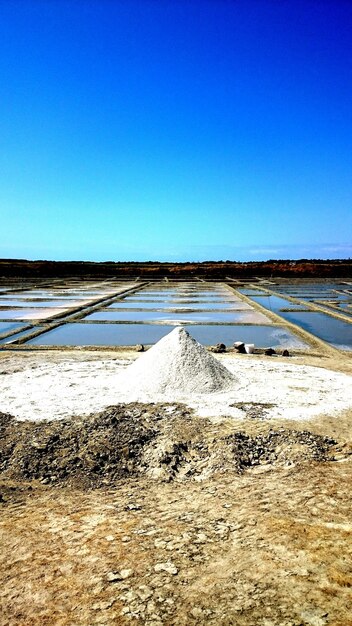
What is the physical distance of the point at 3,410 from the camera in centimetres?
313

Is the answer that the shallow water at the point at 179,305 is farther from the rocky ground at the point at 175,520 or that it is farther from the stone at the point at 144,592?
the stone at the point at 144,592

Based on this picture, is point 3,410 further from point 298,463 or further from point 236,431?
point 298,463

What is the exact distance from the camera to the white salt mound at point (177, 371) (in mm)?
3625

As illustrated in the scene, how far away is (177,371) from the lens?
12.3 ft

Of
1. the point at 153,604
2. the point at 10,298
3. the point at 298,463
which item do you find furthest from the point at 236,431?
the point at 10,298

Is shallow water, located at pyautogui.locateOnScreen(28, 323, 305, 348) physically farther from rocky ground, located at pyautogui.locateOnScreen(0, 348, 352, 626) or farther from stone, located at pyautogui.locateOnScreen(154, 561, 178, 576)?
stone, located at pyautogui.locateOnScreen(154, 561, 178, 576)

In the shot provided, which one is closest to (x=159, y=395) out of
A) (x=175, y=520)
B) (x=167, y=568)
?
(x=175, y=520)

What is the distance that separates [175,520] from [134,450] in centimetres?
76

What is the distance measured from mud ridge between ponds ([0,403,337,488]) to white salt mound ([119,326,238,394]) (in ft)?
2.33

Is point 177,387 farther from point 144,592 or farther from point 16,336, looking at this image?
point 16,336

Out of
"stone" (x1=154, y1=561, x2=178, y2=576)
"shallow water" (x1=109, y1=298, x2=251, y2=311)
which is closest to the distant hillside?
"shallow water" (x1=109, y1=298, x2=251, y2=311)

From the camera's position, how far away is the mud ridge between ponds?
241 centimetres

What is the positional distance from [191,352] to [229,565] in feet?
7.97

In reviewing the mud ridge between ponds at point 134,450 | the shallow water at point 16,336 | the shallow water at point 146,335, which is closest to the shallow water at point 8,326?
the shallow water at point 16,336
